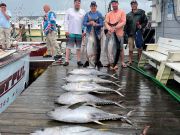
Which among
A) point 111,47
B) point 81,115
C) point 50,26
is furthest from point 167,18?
point 81,115

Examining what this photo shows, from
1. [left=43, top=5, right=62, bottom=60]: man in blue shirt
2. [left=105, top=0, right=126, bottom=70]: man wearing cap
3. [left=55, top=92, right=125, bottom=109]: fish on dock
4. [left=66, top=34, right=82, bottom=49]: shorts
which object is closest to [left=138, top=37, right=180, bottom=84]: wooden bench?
[left=105, top=0, right=126, bottom=70]: man wearing cap

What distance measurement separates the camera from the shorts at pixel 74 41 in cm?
807

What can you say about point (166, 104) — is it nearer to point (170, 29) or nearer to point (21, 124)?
point (21, 124)

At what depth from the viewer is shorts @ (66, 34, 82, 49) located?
318 inches

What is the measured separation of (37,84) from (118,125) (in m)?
2.79

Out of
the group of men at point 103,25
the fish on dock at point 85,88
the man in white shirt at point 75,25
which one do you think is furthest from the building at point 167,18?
the fish on dock at point 85,88

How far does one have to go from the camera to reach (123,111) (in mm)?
4242

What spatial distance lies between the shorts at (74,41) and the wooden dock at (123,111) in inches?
77.4

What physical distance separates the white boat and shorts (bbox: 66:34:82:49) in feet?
4.12

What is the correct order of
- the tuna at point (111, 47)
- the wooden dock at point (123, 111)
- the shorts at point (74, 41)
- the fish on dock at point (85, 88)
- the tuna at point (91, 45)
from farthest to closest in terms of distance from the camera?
the shorts at point (74, 41) → the tuna at point (91, 45) → the tuna at point (111, 47) → the fish on dock at point (85, 88) → the wooden dock at point (123, 111)

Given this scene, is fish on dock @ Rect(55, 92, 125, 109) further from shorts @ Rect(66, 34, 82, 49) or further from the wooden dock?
shorts @ Rect(66, 34, 82, 49)

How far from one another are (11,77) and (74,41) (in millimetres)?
1762

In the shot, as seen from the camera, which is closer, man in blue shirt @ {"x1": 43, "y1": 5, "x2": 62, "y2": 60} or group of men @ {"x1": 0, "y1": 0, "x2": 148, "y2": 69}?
group of men @ {"x1": 0, "y1": 0, "x2": 148, "y2": 69}

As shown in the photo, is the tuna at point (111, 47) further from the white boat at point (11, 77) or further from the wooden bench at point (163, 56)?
the white boat at point (11, 77)
